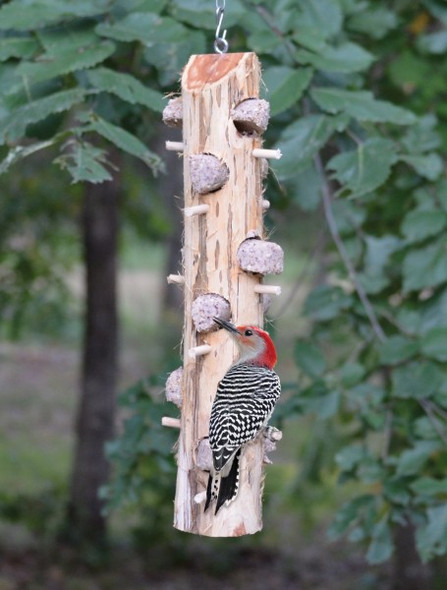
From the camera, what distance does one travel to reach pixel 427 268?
3.74m

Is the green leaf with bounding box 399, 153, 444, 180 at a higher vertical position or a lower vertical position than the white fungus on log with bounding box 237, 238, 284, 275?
higher

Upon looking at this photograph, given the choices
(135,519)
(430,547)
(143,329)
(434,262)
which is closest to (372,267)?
(434,262)

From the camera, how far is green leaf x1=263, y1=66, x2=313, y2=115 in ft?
10.6

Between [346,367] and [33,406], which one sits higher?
[33,406]

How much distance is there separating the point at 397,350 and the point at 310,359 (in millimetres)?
468

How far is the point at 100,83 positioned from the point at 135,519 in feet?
20.4

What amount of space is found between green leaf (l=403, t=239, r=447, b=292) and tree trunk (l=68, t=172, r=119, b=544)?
3.36 metres

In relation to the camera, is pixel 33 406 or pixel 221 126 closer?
pixel 221 126

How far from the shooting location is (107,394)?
7043 millimetres

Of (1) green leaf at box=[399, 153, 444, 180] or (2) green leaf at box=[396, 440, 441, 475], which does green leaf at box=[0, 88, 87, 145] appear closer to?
(1) green leaf at box=[399, 153, 444, 180]

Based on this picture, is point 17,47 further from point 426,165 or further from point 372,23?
point 372,23

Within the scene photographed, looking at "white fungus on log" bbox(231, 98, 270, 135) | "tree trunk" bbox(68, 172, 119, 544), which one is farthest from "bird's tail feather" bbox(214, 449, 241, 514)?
"tree trunk" bbox(68, 172, 119, 544)

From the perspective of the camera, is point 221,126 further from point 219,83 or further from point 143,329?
point 143,329

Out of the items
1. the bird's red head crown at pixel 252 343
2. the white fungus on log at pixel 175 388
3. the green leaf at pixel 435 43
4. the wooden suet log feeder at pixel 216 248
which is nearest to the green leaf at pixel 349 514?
the wooden suet log feeder at pixel 216 248
